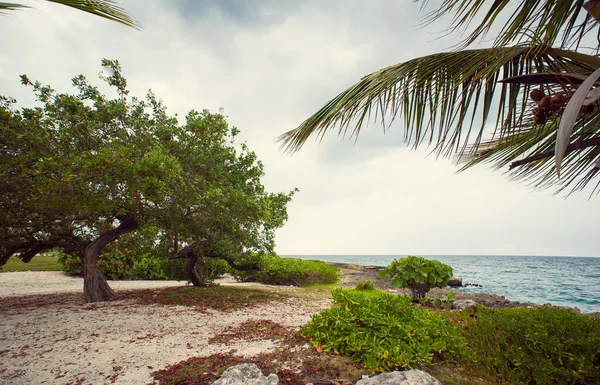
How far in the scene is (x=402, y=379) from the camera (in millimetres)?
2701

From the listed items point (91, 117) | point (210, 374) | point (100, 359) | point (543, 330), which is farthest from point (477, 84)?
point (91, 117)

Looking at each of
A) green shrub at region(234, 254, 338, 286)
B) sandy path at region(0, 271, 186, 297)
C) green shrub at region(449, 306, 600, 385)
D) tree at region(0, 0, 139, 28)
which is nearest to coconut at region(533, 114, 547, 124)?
tree at region(0, 0, 139, 28)

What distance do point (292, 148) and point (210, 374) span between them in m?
2.66

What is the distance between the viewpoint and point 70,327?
16.9 feet

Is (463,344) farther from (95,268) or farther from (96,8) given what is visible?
(95,268)

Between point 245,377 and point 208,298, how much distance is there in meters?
5.43

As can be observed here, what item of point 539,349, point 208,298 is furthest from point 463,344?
point 208,298

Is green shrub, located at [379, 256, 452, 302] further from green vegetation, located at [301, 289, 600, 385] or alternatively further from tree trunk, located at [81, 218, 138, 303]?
tree trunk, located at [81, 218, 138, 303]

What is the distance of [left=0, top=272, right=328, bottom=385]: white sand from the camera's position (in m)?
3.47

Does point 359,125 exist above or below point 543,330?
above

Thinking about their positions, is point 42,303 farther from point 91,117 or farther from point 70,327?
point 91,117

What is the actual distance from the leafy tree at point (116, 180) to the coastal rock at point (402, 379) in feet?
14.2

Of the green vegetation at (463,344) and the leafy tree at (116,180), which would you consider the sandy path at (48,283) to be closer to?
the leafy tree at (116,180)

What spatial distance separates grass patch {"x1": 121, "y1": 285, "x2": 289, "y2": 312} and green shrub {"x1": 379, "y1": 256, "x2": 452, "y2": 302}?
3.24 m
